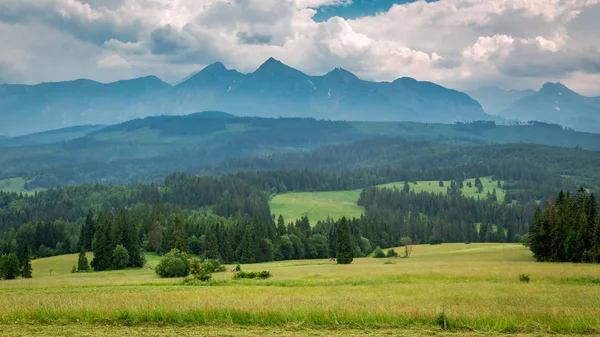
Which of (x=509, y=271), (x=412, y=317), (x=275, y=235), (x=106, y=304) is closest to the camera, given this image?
(x=412, y=317)

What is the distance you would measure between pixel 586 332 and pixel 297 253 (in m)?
109

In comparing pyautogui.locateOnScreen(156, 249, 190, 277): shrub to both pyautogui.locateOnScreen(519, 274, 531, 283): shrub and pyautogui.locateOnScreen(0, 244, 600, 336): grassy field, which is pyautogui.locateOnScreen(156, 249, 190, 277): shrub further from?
pyautogui.locateOnScreen(519, 274, 531, 283): shrub

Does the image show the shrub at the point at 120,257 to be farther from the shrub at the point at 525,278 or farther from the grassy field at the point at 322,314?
the shrub at the point at 525,278

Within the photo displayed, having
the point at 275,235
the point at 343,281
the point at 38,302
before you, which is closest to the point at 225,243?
the point at 275,235

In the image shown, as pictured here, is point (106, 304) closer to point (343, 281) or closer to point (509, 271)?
point (343, 281)

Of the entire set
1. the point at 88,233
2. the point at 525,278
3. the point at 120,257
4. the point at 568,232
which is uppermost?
the point at 568,232

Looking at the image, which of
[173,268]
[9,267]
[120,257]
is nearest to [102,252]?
[120,257]

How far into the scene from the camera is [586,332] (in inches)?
968

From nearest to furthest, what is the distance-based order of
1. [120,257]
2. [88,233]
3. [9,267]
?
Result: [9,267], [120,257], [88,233]

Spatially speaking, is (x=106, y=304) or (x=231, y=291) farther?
(x=231, y=291)

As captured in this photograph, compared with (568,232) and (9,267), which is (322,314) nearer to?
(568,232)

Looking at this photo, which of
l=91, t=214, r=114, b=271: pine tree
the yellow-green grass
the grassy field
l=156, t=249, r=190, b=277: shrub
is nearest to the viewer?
the yellow-green grass

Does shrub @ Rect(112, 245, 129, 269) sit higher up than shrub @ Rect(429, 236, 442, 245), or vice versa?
shrub @ Rect(112, 245, 129, 269)


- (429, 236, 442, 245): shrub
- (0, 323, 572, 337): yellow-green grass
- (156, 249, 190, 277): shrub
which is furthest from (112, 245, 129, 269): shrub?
(429, 236, 442, 245): shrub
